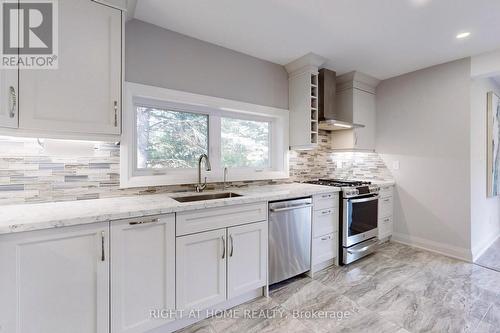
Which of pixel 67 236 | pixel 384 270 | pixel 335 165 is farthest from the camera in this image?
pixel 335 165

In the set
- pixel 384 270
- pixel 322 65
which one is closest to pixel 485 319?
pixel 384 270

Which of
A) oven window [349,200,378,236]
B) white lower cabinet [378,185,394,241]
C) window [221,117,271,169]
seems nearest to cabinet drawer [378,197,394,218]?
white lower cabinet [378,185,394,241]

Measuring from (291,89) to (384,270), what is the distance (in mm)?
2414

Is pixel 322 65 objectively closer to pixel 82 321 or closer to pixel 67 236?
pixel 67 236

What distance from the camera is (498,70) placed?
2492 mm

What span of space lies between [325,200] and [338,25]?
5.67 feet

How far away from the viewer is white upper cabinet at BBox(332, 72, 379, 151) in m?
3.30

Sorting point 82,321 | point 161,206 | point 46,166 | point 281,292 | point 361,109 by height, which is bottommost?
point 281,292

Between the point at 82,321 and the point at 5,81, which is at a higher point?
the point at 5,81

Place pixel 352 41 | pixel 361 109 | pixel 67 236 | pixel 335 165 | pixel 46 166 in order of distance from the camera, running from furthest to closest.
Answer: pixel 335 165 → pixel 361 109 → pixel 352 41 → pixel 46 166 → pixel 67 236

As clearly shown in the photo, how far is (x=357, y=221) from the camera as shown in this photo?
275 cm

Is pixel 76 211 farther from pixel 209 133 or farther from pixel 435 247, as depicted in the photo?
pixel 435 247

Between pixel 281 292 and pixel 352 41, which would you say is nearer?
pixel 281 292

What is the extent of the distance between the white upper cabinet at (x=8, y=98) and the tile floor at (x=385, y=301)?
1741 mm
